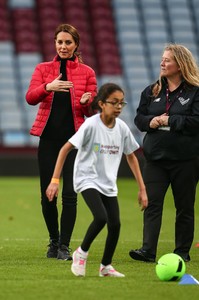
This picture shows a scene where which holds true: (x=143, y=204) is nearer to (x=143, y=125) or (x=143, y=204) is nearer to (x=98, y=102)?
(x=98, y=102)

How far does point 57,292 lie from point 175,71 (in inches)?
114

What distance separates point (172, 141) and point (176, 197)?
1.79ft

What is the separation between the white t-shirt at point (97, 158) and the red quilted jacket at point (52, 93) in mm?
1243

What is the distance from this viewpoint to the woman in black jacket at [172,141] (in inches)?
358

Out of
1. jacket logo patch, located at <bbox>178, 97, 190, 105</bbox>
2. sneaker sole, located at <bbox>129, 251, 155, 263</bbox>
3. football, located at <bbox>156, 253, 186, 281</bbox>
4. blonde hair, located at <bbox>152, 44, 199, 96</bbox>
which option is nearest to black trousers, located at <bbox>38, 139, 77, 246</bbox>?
sneaker sole, located at <bbox>129, 251, 155, 263</bbox>

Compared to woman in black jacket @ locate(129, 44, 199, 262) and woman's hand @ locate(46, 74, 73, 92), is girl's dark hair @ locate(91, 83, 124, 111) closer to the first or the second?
woman's hand @ locate(46, 74, 73, 92)

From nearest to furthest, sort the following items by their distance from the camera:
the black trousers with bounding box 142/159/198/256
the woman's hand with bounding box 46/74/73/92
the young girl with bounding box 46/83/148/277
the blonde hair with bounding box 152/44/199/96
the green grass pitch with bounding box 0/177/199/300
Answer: the green grass pitch with bounding box 0/177/199/300
the young girl with bounding box 46/83/148/277
the woman's hand with bounding box 46/74/73/92
the blonde hair with bounding box 152/44/199/96
the black trousers with bounding box 142/159/198/256

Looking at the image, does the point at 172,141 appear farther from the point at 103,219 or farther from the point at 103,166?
the point at 103,219

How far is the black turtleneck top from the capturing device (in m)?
9.16

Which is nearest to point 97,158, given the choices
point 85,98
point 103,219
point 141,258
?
point 103,219

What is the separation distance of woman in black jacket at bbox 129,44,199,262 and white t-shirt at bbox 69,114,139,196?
1.35 meters

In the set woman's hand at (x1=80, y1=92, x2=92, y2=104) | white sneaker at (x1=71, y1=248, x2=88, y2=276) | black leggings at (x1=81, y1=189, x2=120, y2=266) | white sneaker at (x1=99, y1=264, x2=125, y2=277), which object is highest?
woman's hand at (x1=80, y1=92, x2=92, y2=104)

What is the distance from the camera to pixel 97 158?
7.83 m

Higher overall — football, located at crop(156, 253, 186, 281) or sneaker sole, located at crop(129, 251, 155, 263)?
football, located at crop(156, 253, 186, 281)
